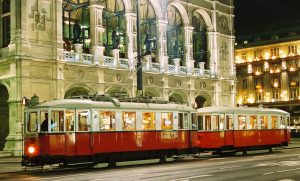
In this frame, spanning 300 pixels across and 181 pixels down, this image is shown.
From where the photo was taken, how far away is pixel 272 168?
69.3 ft

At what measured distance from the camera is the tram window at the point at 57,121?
76.2ft

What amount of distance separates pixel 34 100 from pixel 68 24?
18.1 m

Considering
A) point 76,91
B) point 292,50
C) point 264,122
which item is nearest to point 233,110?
point 264,122

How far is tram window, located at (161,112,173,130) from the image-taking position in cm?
2767

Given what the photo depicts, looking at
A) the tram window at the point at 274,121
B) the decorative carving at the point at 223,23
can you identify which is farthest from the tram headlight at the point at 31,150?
the decorative carving at the point at 223,23

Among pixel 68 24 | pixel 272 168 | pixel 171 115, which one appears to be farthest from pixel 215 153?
pixel 68 24

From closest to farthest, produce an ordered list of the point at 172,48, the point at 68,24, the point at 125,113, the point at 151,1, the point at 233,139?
the point at 125,113 → the point at 233,139 → the point at 68,24 → the point at 151,1 → the point at 172,48

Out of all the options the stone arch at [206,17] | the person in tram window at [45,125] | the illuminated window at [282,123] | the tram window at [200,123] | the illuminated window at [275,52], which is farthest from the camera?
the illuminated window at [275,52]

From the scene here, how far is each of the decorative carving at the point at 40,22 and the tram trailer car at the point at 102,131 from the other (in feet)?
41.5

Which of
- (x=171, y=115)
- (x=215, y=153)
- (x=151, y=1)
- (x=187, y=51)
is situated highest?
(x=151, y=1)

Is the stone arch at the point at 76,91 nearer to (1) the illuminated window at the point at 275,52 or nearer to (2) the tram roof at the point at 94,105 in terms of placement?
(2) the tram roof at the point at 94,105

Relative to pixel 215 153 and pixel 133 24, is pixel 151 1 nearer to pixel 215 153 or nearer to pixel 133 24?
pixel 133 24

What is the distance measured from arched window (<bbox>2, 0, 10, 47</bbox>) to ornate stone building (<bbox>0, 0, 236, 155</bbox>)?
0.07 metres

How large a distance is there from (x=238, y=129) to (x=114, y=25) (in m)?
16.7
